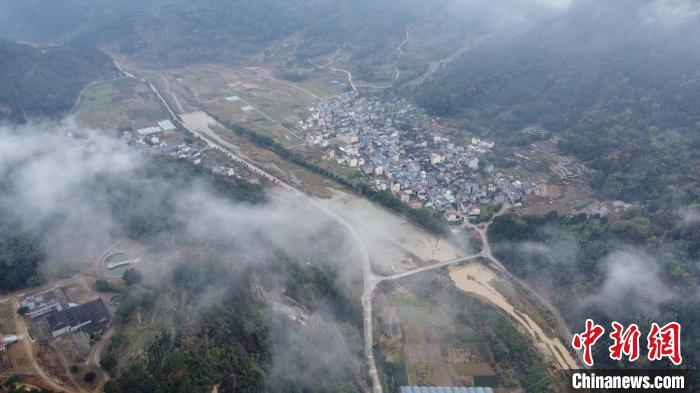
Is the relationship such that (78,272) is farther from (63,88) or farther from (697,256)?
(63,88)

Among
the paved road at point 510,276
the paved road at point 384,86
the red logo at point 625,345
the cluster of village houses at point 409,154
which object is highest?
the paved road at point 384,86

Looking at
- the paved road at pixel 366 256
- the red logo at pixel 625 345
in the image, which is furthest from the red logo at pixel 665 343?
the paved road at pixel 366 256

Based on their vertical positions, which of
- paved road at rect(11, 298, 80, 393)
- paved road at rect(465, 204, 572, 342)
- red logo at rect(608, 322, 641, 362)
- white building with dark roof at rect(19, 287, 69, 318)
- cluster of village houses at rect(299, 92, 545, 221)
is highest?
cluster of village houses at rect(299, 92, 545, 221)

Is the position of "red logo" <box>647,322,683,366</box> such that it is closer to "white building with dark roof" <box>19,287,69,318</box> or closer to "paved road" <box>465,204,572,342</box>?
"paved road" <box>465,204,572,342</box>

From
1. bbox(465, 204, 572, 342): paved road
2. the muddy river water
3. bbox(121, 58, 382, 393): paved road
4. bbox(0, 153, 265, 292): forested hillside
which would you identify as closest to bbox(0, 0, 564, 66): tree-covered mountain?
bbox(121, 58, 382, 393): paved road

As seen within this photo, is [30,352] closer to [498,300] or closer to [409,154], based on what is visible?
[498,300]

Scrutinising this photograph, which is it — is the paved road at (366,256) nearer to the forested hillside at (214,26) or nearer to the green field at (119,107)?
the green field at (119,107)

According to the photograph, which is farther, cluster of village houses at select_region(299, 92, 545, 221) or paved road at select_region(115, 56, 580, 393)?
cluster of village houses at select_region(299, 92, 545, 221)
